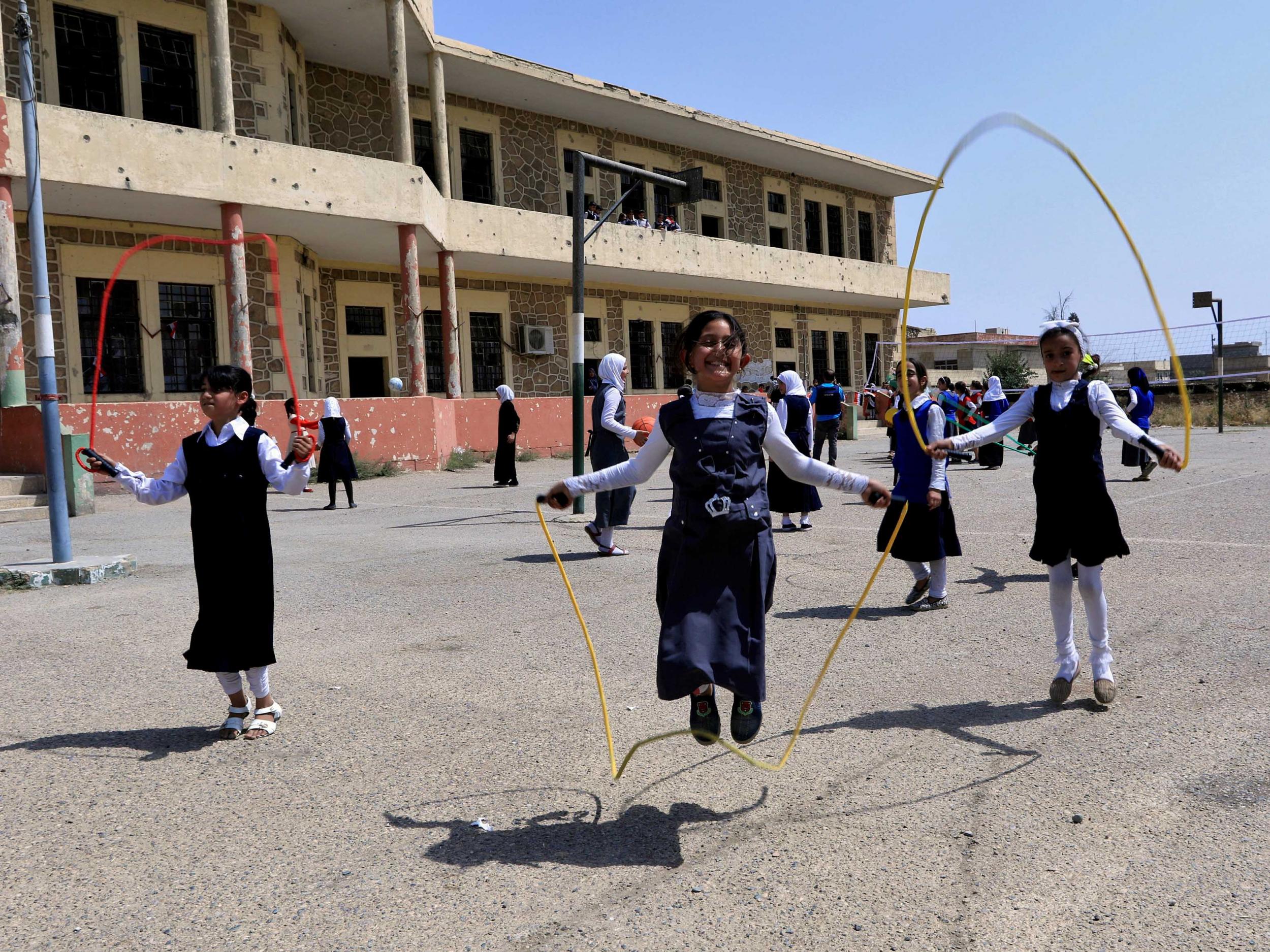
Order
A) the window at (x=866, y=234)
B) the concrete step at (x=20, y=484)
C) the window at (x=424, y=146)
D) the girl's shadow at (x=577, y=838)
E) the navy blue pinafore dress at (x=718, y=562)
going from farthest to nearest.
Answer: the window at (x=866, y=234), the window at (x=424, y=146), the concrete step at (x=20, y=484), the navy blue pinafore dress at (x=718, y=562), the girl's shadow at (x=577, y=838)

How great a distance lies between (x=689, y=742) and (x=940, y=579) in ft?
10.9

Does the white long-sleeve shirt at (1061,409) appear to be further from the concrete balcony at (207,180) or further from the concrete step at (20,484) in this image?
the concrete balcony at (207,180)

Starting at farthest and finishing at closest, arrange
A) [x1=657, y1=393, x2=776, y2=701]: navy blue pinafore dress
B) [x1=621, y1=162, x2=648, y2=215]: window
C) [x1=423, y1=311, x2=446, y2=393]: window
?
[x1=621, y1=162, x2=648, y2=215]: window < [x1=423, y1=311, x2=446, y2=393]: window < [x1=657, y1=393, x2=776, y2=701]: navy blue pinafore dress

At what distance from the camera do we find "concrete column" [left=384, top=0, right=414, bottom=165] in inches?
796

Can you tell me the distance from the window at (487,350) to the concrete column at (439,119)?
4.43 metres

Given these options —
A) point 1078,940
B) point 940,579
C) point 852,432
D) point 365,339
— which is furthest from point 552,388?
point 1078,940

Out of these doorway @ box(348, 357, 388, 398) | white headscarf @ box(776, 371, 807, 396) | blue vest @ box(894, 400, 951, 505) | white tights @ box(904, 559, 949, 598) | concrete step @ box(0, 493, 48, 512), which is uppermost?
doorway @ box(348, 357, 388, 398)

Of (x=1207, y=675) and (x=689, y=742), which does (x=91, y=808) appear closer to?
(x=689, y=742)

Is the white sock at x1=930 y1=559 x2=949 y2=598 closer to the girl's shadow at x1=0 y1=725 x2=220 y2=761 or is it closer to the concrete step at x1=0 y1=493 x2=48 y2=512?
the girl's shadow at x1=0 y1=725 x2=220 y2=761

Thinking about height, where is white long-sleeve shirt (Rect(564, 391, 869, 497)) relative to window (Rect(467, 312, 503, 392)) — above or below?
below

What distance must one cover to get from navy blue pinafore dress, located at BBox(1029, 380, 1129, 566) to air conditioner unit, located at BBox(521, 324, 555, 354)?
2325 cm

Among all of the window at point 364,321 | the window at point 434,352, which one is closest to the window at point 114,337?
the window at point 364,321

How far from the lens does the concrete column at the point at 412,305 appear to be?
20.6 meters

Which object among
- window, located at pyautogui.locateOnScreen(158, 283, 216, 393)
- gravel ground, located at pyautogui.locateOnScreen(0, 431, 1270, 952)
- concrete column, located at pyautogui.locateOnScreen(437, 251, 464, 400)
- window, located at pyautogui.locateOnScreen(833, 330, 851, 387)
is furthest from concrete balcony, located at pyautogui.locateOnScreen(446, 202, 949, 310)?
gravel ground, located at pyautogui.locateOnScreen(0, 431, 1270, 952)
